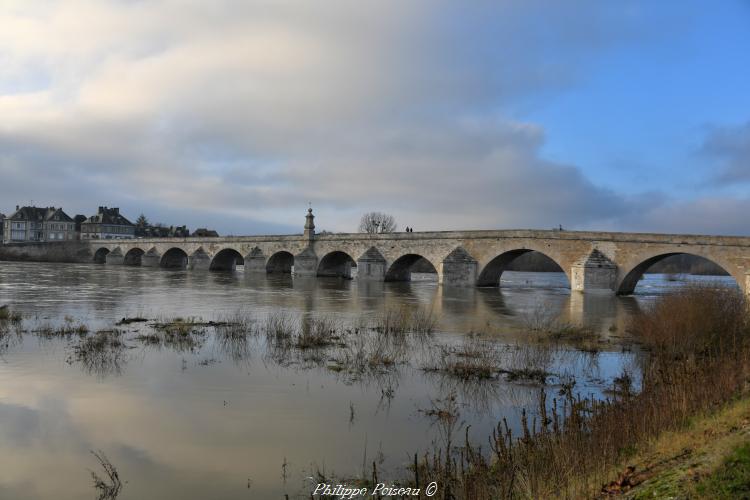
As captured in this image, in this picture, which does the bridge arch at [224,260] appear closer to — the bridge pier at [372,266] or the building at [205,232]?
the bridge pier at [372,266]

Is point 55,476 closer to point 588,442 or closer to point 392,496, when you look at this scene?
point 392,496

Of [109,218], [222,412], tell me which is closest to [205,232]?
[109,218]

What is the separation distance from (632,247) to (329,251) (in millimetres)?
25324

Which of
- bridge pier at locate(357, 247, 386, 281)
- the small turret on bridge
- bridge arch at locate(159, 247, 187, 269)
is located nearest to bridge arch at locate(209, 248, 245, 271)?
the small turret on bridge

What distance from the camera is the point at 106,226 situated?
10450 centimetres

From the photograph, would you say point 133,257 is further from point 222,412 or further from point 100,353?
point 222,412

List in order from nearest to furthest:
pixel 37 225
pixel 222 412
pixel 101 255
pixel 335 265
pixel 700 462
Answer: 1. pixel 700 462
2. pixel 222 412
3. pixel 335 265
4. pixel 101 255
5. pixel 37 225

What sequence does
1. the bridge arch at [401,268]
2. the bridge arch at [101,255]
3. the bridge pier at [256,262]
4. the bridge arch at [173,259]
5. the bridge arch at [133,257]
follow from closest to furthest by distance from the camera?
the bridge arch at [401,268] < the bridge pier at [256,262] < the bridge arch at [173,259] < the bridge arch at [133,257] < the bridge arch at [101,255]

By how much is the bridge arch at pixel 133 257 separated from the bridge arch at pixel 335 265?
115 ft

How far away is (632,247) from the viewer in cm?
2925

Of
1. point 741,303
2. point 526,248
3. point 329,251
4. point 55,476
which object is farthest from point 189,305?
point 329,251

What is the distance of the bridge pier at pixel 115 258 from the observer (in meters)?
72.9

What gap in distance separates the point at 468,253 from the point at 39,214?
9892 centimetres

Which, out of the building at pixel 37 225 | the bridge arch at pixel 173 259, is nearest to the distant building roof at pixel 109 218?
the building at pixel 37 225
